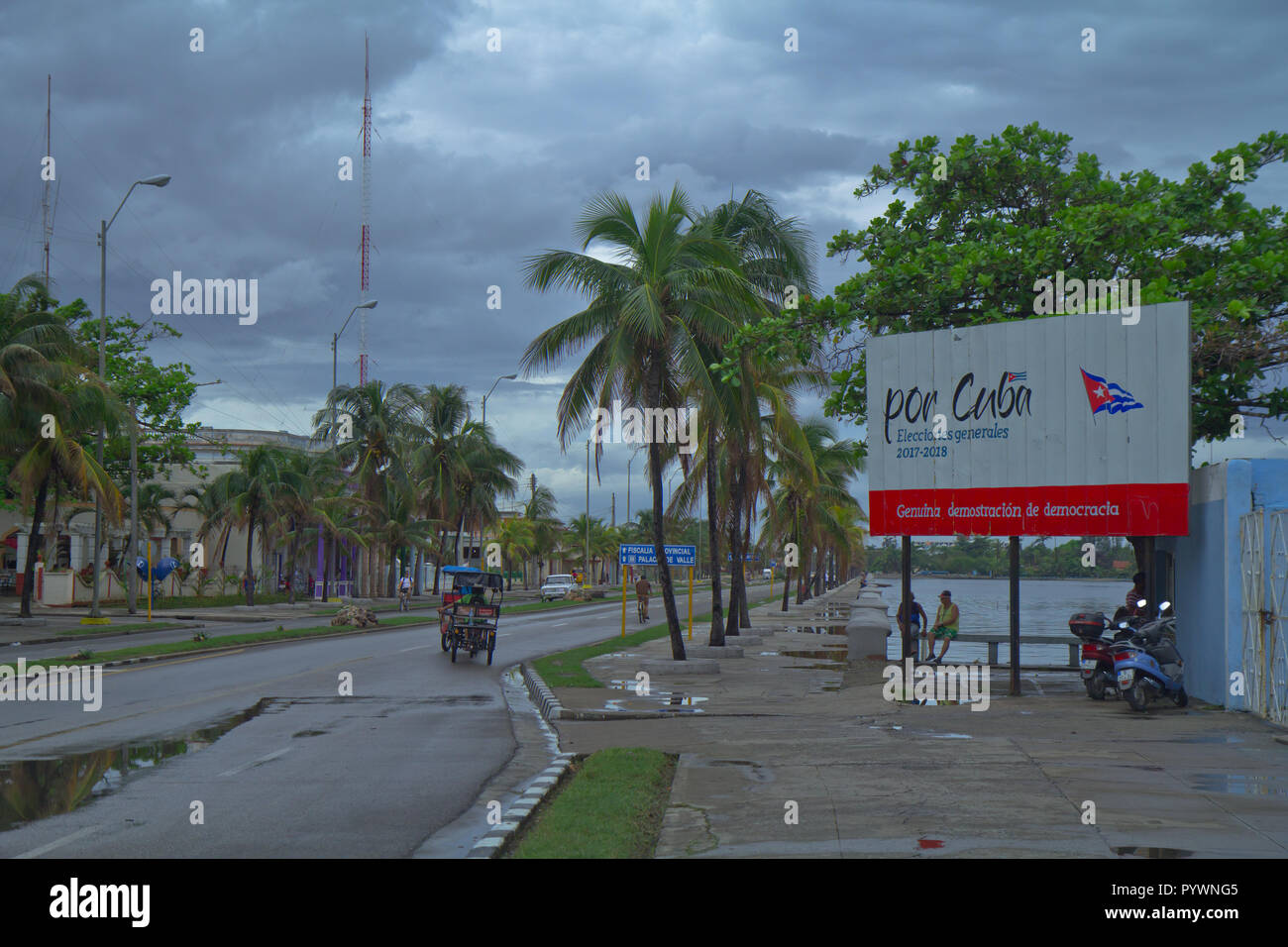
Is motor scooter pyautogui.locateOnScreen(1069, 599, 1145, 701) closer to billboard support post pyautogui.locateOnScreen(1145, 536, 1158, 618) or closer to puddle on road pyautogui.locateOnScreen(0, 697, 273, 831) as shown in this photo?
billboard support post pyautogui.locateOnScreen(1145, 536, 1158, 618)

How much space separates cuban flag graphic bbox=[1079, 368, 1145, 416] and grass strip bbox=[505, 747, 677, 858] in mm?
8603

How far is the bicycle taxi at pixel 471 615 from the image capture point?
26562 millimetres

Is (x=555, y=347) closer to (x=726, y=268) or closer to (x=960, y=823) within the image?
(x=726, y=268)

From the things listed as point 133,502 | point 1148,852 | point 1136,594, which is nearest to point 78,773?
point 1148,852

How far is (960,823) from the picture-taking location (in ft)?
27.7

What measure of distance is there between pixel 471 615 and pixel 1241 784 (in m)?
19.6

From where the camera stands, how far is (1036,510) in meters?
17.2

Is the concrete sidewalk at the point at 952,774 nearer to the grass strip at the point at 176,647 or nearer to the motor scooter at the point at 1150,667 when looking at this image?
the motor scooter at the point at 1150,667

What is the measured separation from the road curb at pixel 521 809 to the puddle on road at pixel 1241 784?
5580mm

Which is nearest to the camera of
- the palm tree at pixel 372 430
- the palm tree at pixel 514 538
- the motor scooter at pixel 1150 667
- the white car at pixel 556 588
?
the motor scooter at pixel 1150 667

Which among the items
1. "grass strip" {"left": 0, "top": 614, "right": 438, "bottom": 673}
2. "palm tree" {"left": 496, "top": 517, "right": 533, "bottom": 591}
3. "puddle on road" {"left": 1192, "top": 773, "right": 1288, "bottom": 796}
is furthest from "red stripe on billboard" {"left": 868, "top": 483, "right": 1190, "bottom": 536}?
"palm tree" {"left": 496, "top": 517, "right": 533, "bottom": 591}

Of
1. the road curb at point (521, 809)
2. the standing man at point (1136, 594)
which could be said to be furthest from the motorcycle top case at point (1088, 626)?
the road curb at point (521, 809)
